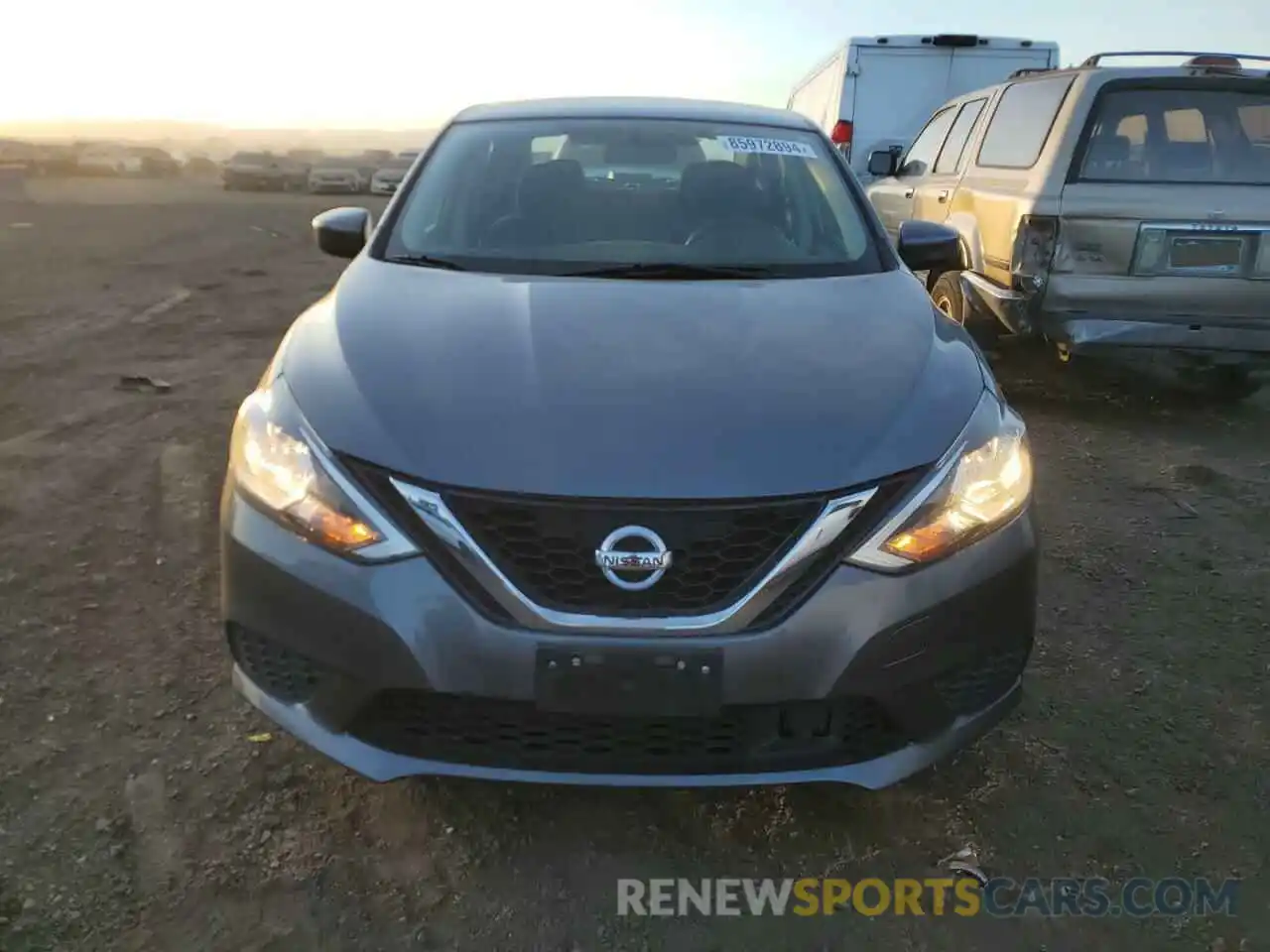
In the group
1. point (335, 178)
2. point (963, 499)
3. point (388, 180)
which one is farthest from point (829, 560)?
point (335, 178)

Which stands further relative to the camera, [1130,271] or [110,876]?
[1130,271]

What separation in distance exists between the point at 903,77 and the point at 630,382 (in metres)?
9.83

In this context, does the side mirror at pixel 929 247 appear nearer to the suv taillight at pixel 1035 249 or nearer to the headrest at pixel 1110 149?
the suv taillight at pixel 1035 249

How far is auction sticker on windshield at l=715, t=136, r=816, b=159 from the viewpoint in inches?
141

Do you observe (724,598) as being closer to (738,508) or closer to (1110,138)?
(738,508)

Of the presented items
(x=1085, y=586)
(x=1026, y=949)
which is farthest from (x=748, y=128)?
(x=1026, y=949)

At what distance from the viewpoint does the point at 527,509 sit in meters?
1.93

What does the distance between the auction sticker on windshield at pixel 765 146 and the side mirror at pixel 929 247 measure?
429 millimetres

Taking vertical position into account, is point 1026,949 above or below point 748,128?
below

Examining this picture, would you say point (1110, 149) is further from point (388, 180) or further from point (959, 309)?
point (388, 180)

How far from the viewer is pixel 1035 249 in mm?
5191

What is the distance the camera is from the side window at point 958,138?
678 cm

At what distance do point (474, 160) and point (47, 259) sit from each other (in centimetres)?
1006

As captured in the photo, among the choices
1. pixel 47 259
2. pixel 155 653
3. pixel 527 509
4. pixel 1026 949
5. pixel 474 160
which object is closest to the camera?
pixel 527 509
